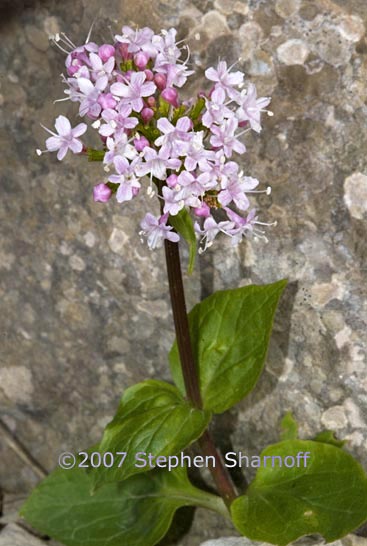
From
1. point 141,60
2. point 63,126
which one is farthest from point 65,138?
point 141,60

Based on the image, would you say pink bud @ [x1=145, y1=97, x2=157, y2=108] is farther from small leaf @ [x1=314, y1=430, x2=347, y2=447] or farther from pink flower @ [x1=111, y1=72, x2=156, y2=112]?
small leaf @ [x1=314, y1=430, x2=347, y2=447]

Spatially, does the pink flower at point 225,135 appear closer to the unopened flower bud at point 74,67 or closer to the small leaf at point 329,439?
the unopened flower bud at point 74,67

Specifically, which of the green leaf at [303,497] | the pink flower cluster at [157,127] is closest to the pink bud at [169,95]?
the pink flower cluster at [157,127]

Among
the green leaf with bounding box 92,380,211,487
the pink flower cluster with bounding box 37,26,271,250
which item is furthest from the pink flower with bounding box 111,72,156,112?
the green leaf with bounding box 92,380,211,487

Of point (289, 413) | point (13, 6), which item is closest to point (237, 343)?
point (289, 413)

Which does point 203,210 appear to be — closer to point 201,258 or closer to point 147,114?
point 147,114

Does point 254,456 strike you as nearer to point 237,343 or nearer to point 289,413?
point 289,413
